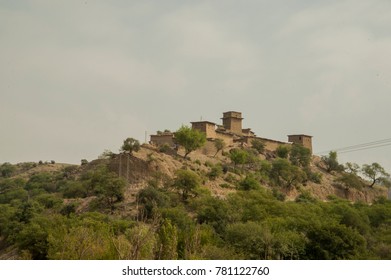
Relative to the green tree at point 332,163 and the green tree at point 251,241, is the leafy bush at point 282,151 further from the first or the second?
the green tree at point 251,241

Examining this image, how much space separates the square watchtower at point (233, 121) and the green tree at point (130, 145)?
81.1 ft

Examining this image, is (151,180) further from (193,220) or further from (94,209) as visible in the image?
(193,220)

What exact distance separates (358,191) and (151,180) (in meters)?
33.5

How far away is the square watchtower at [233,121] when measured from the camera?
73.1m

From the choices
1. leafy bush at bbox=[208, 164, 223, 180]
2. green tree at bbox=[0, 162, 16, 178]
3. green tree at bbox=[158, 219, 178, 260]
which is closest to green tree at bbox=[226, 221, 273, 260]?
green tree at bbox=[158, 219, 178, 260]

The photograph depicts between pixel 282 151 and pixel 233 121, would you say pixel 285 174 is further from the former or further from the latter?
pixel 233 121

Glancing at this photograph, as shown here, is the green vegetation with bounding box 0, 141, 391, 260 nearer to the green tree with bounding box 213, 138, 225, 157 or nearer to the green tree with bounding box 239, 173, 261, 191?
the green tree with bounding box 239, 173, 261, 191

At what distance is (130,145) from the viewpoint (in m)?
50.4

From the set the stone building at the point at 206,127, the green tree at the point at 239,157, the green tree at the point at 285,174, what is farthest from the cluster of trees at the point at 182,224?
the stone building at the point at 206,127

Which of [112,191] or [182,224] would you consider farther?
[112,191]

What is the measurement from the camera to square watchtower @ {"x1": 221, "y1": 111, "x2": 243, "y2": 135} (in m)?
73.1

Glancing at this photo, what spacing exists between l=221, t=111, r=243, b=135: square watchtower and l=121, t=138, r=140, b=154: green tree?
2472 centimetres

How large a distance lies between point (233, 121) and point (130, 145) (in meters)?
26.5

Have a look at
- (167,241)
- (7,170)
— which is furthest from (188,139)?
(7,170)
